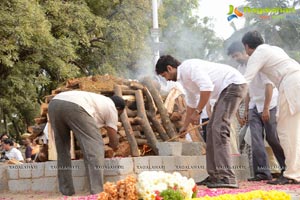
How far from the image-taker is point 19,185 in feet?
28.1

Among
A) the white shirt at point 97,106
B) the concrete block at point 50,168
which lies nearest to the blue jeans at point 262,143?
the white shirt at point 97,106

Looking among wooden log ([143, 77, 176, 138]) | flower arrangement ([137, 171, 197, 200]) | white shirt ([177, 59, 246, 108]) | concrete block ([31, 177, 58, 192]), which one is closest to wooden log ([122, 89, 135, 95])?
wooden log ([143, 77, 176, 138])

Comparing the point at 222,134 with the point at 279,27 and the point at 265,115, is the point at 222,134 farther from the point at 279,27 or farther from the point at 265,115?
the point at 279,27

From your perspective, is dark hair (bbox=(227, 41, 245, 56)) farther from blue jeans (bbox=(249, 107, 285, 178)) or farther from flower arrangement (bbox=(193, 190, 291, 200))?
flower arrangement (bbox=(193, 190, 291, 200))

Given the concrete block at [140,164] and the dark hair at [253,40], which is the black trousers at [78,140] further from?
the dark hair at [253,40]

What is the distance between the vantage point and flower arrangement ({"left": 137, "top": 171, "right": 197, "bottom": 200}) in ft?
14.8

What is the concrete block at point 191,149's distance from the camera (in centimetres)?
817

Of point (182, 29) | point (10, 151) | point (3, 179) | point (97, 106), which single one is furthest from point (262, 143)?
point (182, 29)

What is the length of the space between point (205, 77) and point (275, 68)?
1.11 metres

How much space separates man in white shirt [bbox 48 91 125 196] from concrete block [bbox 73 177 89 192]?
0.35 meters

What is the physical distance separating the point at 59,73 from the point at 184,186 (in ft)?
49.6

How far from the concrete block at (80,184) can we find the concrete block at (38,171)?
29.6 inches

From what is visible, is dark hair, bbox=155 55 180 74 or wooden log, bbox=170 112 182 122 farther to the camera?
wooden log, bbox=170 112 182 122

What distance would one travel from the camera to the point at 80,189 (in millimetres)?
7719
